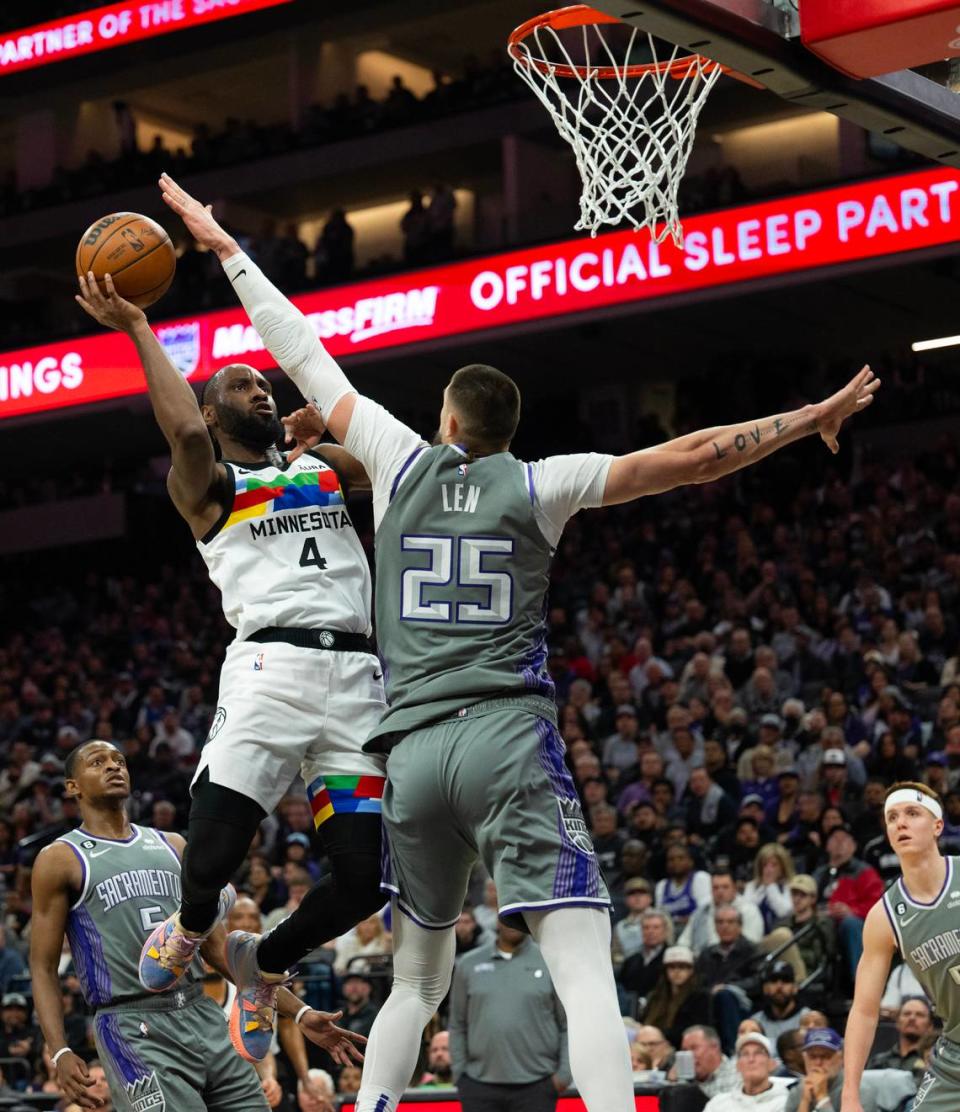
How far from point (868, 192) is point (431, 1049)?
7.76 meters

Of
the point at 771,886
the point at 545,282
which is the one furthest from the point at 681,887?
the point at 545,282

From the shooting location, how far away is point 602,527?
19.3 metres

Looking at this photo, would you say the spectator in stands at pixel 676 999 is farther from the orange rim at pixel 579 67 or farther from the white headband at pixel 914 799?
the orange rim at pixel 579 67

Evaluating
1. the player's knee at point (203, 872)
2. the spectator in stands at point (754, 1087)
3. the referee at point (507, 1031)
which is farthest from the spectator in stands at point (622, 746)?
the player's knee at point (203, 872)

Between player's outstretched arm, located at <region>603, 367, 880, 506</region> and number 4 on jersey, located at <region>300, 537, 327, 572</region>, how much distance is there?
982 millimetres

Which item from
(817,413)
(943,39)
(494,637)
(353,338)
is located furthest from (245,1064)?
(353,338)

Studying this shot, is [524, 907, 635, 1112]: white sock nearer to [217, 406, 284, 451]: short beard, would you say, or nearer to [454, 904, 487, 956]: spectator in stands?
[217, 406, 284, 451]: short beard

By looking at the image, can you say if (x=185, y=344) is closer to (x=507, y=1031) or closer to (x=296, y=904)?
(x=296, y=904)

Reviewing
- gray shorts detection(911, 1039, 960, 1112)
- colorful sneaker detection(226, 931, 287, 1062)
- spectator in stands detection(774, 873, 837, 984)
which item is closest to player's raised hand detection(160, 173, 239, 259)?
colorful sneaker detection(226, 931, 287, 1062)

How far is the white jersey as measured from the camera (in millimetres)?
4965

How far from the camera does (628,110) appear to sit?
7094 millimetres

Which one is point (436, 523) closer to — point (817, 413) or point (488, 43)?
point (817, 413)

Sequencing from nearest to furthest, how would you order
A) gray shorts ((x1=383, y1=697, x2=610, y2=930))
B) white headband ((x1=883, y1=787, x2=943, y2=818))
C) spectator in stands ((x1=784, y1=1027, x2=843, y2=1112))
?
1. gray shorts ((x1=383, y1=697, x2=610, y2=930))
2. white headband ((x1=883, y1=787, x2=943, y2=818))
3. spectator in stands ((x1=784, y1=1027, x2=843, y2=1112))

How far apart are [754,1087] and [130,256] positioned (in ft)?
17.6
